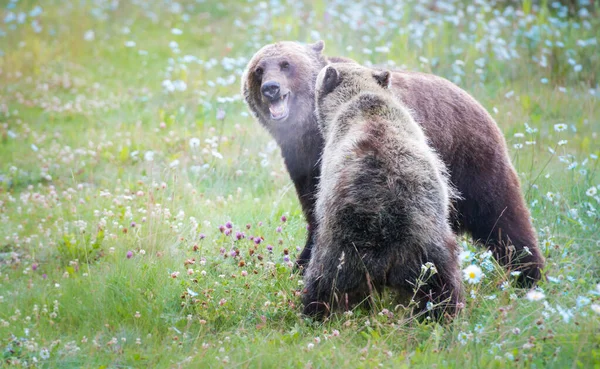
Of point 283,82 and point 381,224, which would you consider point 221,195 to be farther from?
point 381,224

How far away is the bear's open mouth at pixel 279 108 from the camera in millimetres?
6273

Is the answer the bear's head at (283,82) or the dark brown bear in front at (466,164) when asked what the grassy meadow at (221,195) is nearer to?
the dark brown bear in front at (466,164)

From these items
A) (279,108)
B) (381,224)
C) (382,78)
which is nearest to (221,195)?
(279,108)

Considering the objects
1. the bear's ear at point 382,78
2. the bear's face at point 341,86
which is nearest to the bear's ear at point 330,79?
the bear's face at point 341,86

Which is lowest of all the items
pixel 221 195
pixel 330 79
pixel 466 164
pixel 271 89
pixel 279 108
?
pixel 221 195

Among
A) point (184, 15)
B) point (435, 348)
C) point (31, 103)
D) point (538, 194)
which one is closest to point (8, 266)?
point (435, 348)

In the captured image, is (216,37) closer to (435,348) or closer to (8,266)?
(8,266)

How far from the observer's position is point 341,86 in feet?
18.3

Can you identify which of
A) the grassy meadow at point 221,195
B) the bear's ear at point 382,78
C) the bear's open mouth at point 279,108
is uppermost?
the bear's ear at point 382,78

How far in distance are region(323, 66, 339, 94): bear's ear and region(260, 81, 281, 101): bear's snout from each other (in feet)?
2.50

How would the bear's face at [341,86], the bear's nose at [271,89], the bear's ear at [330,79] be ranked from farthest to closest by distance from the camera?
the bear's nose at [271,89]
the bear's ear at [330,79]
the bear's face at [341,86]

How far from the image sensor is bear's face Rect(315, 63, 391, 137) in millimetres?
5438

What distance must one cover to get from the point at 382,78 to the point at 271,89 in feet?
3.93

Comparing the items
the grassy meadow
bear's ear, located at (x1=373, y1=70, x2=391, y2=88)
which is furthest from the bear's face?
the grassy meadow
